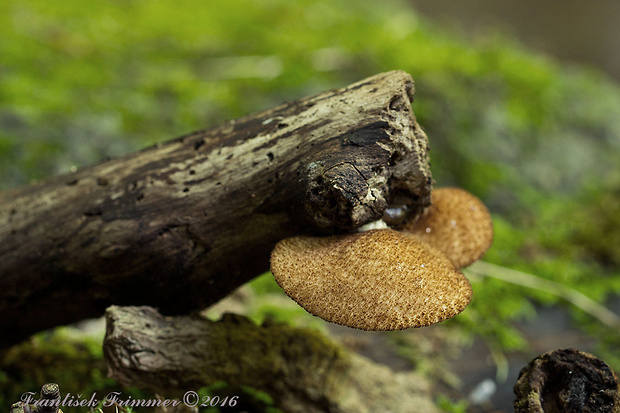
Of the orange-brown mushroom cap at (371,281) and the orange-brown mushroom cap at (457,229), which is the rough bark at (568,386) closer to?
the orange-brown mushroom cap at (371,281)

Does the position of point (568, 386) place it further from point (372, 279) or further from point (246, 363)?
point (246, 363)

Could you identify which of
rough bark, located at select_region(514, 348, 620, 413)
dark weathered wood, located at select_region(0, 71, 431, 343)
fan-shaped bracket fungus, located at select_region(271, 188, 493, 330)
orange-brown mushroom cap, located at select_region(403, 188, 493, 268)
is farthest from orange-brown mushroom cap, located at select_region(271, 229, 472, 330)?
rough bark, located at select_region(514, 348, 620, 413)

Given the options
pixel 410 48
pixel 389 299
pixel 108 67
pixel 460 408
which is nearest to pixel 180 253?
pixel 389 299

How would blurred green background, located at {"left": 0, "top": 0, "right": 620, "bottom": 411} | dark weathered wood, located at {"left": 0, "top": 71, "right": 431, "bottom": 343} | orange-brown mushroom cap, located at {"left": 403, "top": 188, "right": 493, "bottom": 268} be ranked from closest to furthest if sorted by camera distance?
dark weathered wood, located at {"left": 0, "top": 71, "right": 431, "bottom": 343}, orange-brown mushroom cap, located at {"left": 403, "top": 188, "right": 493, "bottom": 268}, blurred green background, located at {"left": 0, "top": 0, "right": 620, "bottom": 411}

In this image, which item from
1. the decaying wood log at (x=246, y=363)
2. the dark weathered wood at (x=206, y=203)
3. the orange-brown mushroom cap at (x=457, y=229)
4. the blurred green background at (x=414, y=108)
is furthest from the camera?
the blurred green background at (x=414, y=108)

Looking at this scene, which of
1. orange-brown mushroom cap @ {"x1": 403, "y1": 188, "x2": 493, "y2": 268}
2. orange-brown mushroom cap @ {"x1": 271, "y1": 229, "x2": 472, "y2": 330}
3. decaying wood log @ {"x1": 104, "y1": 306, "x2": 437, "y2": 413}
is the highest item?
orange-brown mushroom cap @ {"x1": 271, "y1": 229, "x2": 472, "y2": 330}

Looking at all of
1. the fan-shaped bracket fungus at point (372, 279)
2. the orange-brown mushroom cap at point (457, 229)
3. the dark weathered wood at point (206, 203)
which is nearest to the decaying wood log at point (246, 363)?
the dark weathered wood at point (206, 203)

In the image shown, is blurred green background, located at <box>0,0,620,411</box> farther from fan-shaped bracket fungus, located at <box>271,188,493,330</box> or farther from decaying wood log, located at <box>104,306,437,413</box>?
fan-shaped bracket fungus, located at <box>271,188,493,330</box>
